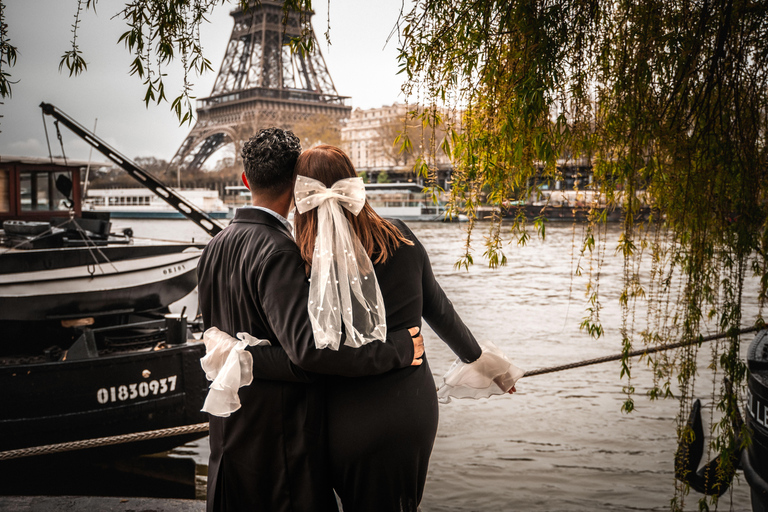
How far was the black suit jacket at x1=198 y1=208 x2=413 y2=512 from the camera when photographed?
74.0 inches

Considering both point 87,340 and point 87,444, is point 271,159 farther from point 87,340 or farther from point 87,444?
point 87,340

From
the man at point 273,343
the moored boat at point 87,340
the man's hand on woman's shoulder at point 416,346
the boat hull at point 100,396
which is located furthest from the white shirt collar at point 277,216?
the boat hull at point 100,396

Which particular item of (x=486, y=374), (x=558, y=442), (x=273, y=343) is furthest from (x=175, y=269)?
(x=273, y=343)

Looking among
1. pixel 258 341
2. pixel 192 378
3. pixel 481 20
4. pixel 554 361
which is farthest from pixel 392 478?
pixel 554 361

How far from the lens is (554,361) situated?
40.2ft

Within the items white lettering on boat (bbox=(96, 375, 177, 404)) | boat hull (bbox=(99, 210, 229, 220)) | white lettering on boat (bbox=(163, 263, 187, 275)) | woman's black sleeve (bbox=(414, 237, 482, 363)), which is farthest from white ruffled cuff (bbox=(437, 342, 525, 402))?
boat hull (bbox=(99, 210, 229, 220))

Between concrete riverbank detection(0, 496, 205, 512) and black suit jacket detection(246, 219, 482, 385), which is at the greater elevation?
black suit jacket detection(246, 219, 482, 385)

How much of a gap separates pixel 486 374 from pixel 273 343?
0.83 metres

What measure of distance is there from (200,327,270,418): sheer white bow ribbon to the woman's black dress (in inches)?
1.4

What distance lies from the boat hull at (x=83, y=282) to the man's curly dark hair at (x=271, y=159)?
585 cm

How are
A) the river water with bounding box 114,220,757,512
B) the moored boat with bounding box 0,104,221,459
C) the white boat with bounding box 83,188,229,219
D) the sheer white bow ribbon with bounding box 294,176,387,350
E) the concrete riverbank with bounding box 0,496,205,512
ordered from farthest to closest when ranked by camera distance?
the white boat with bounding box 83,188,229,219 → the river water with bounding box 114,220,757,512 → the moored boat with bounding box 0,104,221,459 → the concrete riverbank with bounding box 0,496,205,512 → the sheer white bow ribbon with bounding box 294,176,387,350

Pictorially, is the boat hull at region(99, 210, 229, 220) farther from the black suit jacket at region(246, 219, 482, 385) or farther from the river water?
the black suit jacket at region(246, 219, 482, 385)

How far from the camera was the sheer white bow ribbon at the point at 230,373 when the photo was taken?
1923 mm

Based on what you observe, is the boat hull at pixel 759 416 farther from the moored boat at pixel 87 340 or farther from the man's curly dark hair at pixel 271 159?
the moored boat at pixel 87 340
